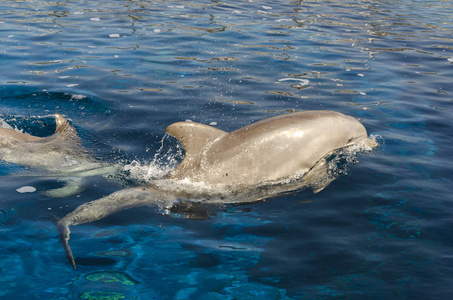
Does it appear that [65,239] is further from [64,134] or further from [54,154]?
[64,134]

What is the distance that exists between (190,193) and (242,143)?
0.97m

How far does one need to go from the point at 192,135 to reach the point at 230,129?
2.24 meters

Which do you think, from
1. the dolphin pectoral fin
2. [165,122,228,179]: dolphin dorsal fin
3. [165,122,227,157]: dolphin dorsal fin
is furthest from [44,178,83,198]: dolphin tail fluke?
[165,122,227,157]: dolphin dorsal fin

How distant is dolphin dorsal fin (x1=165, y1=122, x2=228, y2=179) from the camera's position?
6574 millimetres

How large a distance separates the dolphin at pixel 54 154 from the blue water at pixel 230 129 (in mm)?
283

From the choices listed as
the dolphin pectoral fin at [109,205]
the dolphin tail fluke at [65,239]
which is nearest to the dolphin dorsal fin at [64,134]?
the dolphin pectoral fin at [109,205]

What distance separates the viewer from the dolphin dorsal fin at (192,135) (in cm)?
654

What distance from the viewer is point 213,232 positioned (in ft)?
18.2

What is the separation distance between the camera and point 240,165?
657 centimetres

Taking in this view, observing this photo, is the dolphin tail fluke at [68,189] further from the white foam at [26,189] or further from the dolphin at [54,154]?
the white foam at [26,189]

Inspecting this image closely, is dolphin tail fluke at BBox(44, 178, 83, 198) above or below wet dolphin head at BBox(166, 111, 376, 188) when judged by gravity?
below

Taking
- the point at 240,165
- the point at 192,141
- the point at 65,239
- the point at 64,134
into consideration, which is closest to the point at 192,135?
the point at 192,141

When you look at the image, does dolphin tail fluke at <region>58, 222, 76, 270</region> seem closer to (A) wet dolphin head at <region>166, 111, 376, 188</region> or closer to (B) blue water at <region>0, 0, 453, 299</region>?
(B) blue water at <region>0, 0, 453, 299</region>

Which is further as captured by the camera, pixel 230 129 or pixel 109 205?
pixel 230 129
